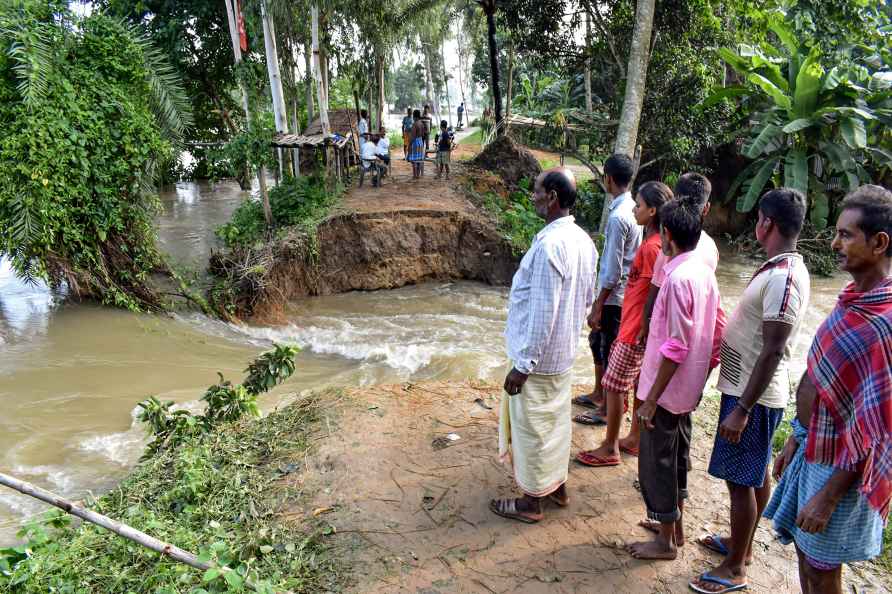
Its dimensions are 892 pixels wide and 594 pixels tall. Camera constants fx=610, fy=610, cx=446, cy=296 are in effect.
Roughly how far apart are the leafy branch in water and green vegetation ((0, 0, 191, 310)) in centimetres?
440

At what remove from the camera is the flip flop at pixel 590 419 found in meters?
4.56

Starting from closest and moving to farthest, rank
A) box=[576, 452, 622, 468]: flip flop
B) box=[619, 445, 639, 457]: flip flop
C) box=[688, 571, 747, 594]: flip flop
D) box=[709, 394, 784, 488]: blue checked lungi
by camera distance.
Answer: box=[709, 394, 784, 488]: blue checked lungi < box=[688, 571, 747, 594]: flip flop < box=[576, 452, 622, 468]: flip flop < box=[619, 445, 639, 457]: flip flop

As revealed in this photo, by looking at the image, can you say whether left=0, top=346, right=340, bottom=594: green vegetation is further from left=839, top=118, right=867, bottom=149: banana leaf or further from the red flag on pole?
→ left=839, top=118, right=867, bottom=149: banana leaf

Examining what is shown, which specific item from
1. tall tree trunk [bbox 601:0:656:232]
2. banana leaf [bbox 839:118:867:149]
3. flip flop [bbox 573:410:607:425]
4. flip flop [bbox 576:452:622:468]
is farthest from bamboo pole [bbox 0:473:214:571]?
banana leaf [bbox 839:118:867:149]

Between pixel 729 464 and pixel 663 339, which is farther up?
pixel 663 339

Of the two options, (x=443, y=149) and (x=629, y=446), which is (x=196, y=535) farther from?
(x=443, y=149)

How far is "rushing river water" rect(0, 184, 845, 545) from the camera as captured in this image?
565 centimetres

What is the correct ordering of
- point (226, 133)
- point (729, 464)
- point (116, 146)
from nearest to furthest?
point (729, 464)
point (116, 146)
point (226, 133)

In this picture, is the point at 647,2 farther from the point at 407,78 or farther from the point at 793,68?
the point at 407,78

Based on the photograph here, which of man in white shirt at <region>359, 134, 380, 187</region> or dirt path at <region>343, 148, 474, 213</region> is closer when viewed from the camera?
dirt path at <region>343, 148, 474, 213</region>

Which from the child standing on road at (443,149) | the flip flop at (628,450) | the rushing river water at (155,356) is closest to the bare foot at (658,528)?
the flip flop at (628,450)

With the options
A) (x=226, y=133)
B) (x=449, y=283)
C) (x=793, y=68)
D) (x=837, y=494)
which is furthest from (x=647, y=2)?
(x=226, y=133)

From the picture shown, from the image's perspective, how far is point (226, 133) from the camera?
18.0 m

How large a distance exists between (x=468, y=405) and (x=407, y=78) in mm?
51779
